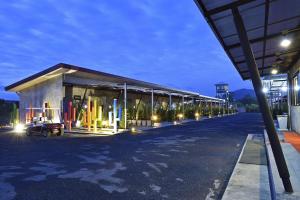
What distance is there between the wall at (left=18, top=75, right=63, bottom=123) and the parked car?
3448 mm

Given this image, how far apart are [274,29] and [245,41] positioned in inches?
132

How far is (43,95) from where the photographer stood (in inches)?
848

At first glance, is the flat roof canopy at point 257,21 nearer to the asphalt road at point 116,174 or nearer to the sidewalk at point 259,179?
the sidewalk at point 259,179

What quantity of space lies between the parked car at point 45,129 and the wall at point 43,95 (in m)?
3.45

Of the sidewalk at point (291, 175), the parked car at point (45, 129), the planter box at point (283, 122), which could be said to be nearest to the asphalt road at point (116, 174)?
the sidewalk at point (291, 175)

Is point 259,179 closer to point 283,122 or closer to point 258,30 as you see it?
point 258,30

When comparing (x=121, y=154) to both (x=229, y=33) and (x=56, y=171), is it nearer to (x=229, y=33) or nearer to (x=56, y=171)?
(x=56, y=171)

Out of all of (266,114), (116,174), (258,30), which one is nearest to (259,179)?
(266,114)

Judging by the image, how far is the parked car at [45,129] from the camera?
650 inches

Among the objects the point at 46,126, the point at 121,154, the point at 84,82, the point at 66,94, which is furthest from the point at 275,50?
the point at 66,94

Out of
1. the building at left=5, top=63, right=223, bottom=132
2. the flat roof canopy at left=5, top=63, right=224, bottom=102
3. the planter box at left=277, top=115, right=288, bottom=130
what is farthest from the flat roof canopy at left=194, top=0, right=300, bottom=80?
the building at left=5, top=63, right=223, bottom=132

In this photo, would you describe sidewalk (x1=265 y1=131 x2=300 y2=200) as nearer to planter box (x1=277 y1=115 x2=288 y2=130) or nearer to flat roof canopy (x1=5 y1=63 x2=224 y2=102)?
planter box (x1=277 y1=115 x2=288 y2=130)

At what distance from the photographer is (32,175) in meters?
6.48

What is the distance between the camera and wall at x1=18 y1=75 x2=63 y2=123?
66.6 ft
